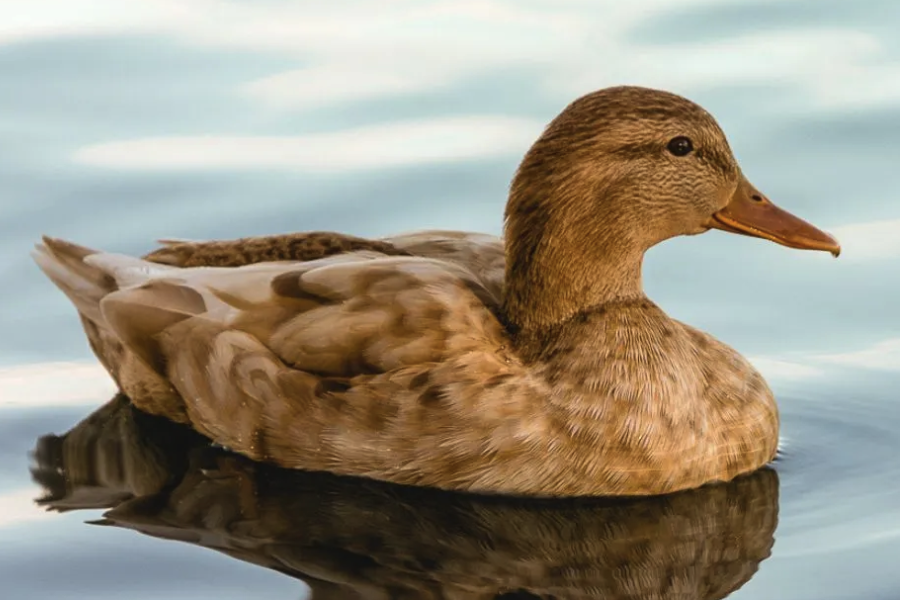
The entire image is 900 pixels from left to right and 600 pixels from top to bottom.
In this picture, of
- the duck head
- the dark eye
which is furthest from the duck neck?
the dark eye

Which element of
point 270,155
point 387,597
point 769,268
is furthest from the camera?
point 270,155

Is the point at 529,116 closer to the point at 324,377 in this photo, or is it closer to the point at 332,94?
the point at 332,94

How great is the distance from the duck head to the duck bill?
0.12m

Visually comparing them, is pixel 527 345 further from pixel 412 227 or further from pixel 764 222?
pixel 412 227

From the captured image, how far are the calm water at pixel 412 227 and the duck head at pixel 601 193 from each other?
37.4 inches

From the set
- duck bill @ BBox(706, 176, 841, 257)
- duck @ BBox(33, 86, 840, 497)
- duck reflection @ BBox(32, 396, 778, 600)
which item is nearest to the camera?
duck reflection @ BBox(32, 396, 778, 600)

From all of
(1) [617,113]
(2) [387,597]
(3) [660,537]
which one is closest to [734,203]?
(1) [617,113]

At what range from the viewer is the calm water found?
331 inches

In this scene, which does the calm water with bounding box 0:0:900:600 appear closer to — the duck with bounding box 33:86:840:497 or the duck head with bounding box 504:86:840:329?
the duck with bounding box 33:86:840:497

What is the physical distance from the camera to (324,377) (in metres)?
9.20

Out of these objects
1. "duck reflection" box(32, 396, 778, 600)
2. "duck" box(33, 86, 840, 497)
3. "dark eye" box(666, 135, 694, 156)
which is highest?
"dark eye" box(666, 135, 694, 156)

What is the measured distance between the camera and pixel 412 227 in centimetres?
1145

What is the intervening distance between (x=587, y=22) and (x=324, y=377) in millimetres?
5428

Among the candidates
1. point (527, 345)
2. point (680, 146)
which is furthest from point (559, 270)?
point (680, 146)
